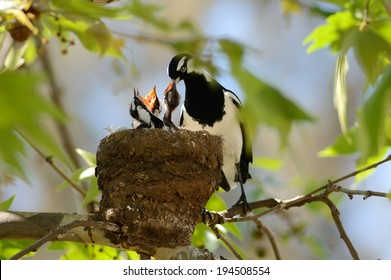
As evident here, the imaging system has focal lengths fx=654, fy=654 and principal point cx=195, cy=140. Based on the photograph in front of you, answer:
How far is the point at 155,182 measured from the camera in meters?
1.94

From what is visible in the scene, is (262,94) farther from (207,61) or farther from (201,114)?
(201,114)

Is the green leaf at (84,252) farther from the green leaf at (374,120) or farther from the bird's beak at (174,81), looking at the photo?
the green leaf at (374,120)

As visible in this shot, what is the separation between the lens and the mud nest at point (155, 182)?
Result: 180 cm

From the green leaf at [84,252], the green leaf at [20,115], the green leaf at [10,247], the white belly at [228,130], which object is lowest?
the green leaf at [20,115]

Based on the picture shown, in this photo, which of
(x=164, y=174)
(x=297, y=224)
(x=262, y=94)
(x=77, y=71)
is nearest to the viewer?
(x=262, y=94)

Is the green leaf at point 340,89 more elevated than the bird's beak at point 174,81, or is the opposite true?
the bird's beak at point 174,81

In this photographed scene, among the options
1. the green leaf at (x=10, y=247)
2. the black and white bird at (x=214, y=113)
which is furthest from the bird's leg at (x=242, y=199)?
the green leaf at (x=10, y=247)

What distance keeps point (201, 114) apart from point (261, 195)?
47 cm

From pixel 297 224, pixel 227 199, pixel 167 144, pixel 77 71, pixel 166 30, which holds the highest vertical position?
pixel 77 71

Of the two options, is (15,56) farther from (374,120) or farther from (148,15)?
(374,120)

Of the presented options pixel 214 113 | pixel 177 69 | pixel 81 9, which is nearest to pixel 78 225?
pixel 81 9

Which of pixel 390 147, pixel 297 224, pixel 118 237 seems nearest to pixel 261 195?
pixel 297 224

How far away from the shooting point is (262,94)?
2.51ft

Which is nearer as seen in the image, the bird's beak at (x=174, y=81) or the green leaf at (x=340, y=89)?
the green leaf at (x=340, y=89)
